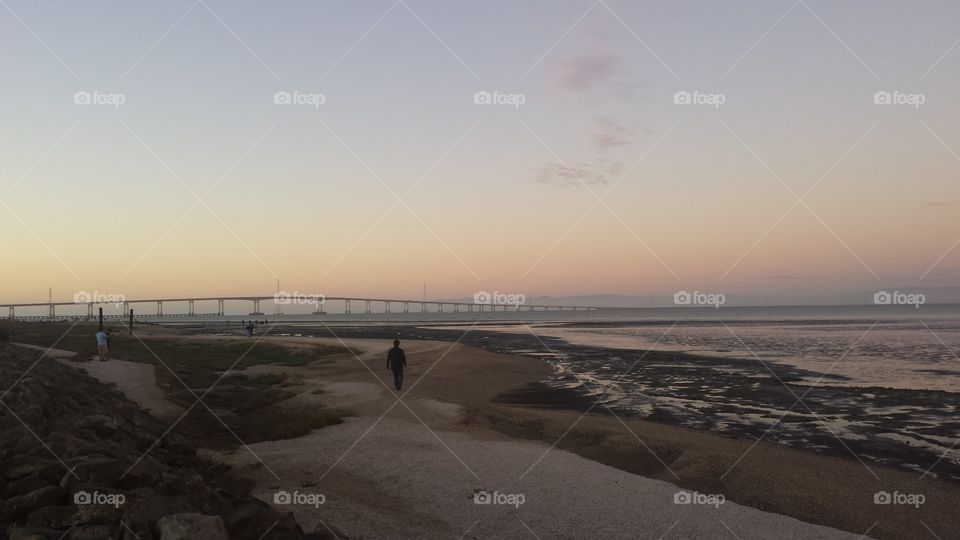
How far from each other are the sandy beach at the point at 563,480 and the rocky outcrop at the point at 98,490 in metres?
1.89

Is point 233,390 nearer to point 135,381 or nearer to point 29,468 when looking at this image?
point 135,381

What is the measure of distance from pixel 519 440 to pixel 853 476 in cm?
835

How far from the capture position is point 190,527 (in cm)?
674

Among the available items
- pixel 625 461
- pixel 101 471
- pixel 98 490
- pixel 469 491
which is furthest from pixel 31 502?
pixel 625 461

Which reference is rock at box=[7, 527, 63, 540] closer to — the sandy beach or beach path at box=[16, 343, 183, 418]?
the sandy beach

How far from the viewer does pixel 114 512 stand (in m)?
7.07

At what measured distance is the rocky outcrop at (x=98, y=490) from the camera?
6.83 m

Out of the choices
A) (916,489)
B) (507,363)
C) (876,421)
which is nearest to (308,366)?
(507,363)

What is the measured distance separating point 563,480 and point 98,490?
29.5 feet

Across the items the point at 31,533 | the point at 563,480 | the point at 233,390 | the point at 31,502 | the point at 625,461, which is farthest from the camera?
the point at 233,390

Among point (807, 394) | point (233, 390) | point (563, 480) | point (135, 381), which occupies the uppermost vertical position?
point (563, 480)

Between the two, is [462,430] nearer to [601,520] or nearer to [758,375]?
[601,520]

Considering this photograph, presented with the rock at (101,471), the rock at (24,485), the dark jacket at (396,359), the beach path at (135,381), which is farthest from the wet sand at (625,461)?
the beach path at (135,381)

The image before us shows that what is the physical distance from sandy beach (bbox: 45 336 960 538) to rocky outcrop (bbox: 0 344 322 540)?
6.20ft
